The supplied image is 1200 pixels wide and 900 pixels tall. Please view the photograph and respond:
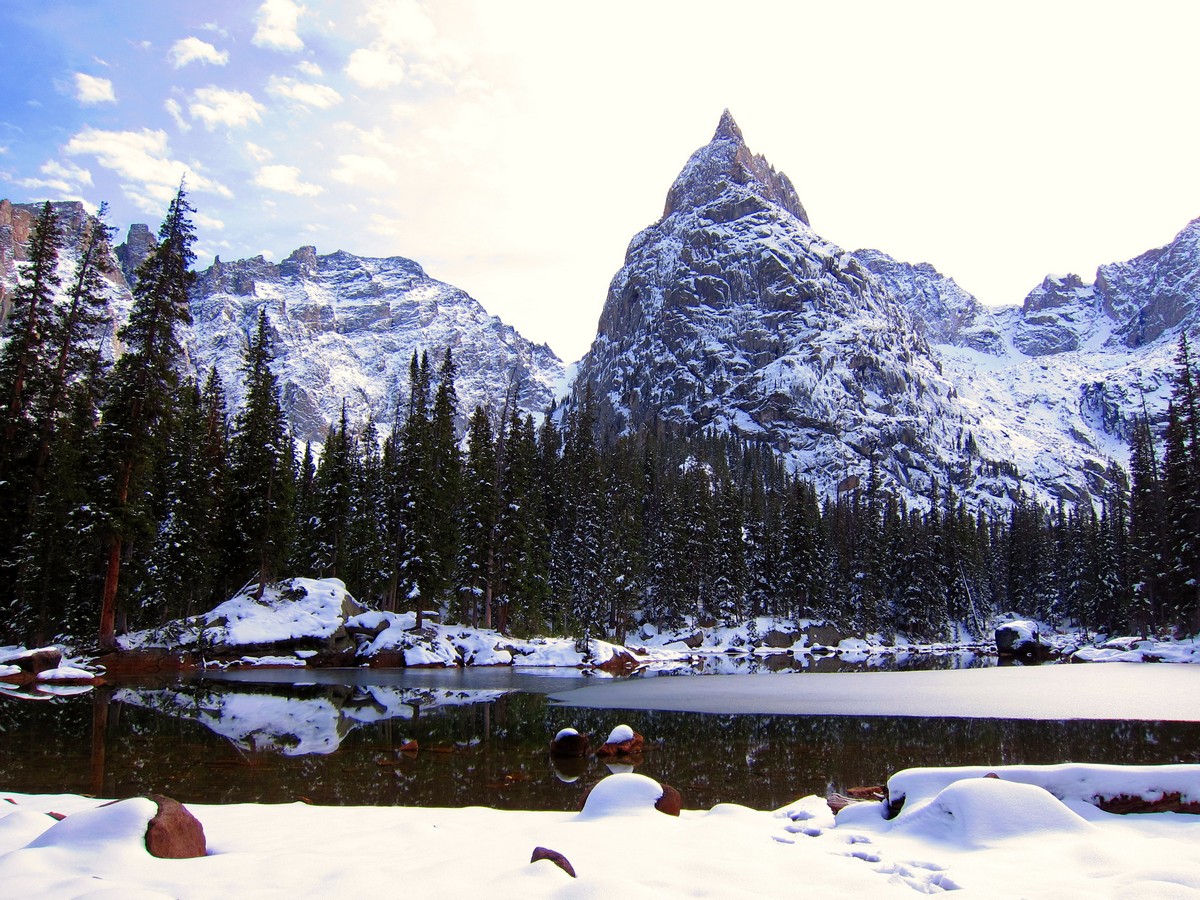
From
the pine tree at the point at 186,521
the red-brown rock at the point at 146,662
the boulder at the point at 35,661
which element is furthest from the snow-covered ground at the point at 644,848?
the pine tree at the point at 186,521

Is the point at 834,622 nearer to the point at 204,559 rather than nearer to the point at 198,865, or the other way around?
the point at 204,559

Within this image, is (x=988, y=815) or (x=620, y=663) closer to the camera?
(x=988, y=815)

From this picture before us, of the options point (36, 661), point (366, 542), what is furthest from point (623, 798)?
point (366, 542)

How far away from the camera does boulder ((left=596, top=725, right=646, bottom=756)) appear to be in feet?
48.8

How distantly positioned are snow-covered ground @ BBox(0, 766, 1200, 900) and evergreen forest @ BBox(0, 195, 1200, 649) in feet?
90.9

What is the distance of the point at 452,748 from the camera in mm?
15078

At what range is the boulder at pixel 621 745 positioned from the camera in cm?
1488

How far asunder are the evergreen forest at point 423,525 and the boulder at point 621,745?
2469 cm

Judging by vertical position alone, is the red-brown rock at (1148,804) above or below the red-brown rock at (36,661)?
above

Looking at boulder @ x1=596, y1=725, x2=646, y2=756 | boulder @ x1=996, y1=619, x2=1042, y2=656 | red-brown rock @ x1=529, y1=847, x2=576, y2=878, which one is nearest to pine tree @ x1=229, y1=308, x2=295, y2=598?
boulder @ x1=596, y1=725, x2=646, y2=756

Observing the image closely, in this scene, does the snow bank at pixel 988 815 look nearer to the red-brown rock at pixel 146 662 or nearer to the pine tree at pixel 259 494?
the red-brown rock at pixel 146 662

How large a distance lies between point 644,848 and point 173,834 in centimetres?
426

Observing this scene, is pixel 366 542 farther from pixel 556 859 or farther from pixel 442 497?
pixel 556 859

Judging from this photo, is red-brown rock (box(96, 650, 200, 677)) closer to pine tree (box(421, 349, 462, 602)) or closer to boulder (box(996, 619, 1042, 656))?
pine tree (box(421, 349, 462, 602))
